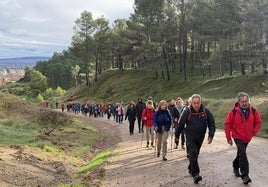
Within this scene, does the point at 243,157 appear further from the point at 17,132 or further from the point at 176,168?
the point at 17,132

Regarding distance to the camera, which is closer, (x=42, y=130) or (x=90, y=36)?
(x=42, y=130)

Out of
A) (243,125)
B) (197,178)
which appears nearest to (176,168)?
(197,178)

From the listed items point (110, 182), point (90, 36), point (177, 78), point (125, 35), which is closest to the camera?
point (110, 182)

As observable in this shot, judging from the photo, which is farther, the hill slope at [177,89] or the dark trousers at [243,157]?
the hill slope at [177,89]

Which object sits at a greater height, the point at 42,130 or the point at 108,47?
the point at 108,47

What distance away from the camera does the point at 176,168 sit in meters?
12.2

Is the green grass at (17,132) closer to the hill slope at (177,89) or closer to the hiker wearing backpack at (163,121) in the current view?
the hiker wearing backpack at (163,121)

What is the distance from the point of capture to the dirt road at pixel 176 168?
10.3 m

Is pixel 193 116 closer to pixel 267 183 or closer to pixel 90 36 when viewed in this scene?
pixel 267 183

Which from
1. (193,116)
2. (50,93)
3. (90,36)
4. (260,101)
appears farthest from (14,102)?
(50,93)

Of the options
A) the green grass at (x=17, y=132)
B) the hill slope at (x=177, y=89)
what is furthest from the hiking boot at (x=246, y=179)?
the hill slope at (x=177, y=89)

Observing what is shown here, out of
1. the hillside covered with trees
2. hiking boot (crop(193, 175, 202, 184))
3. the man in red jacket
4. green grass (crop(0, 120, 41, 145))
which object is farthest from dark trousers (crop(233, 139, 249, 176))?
the hillside covered with trees

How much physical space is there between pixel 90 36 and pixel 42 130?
2260 inches

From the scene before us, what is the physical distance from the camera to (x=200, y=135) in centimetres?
976
